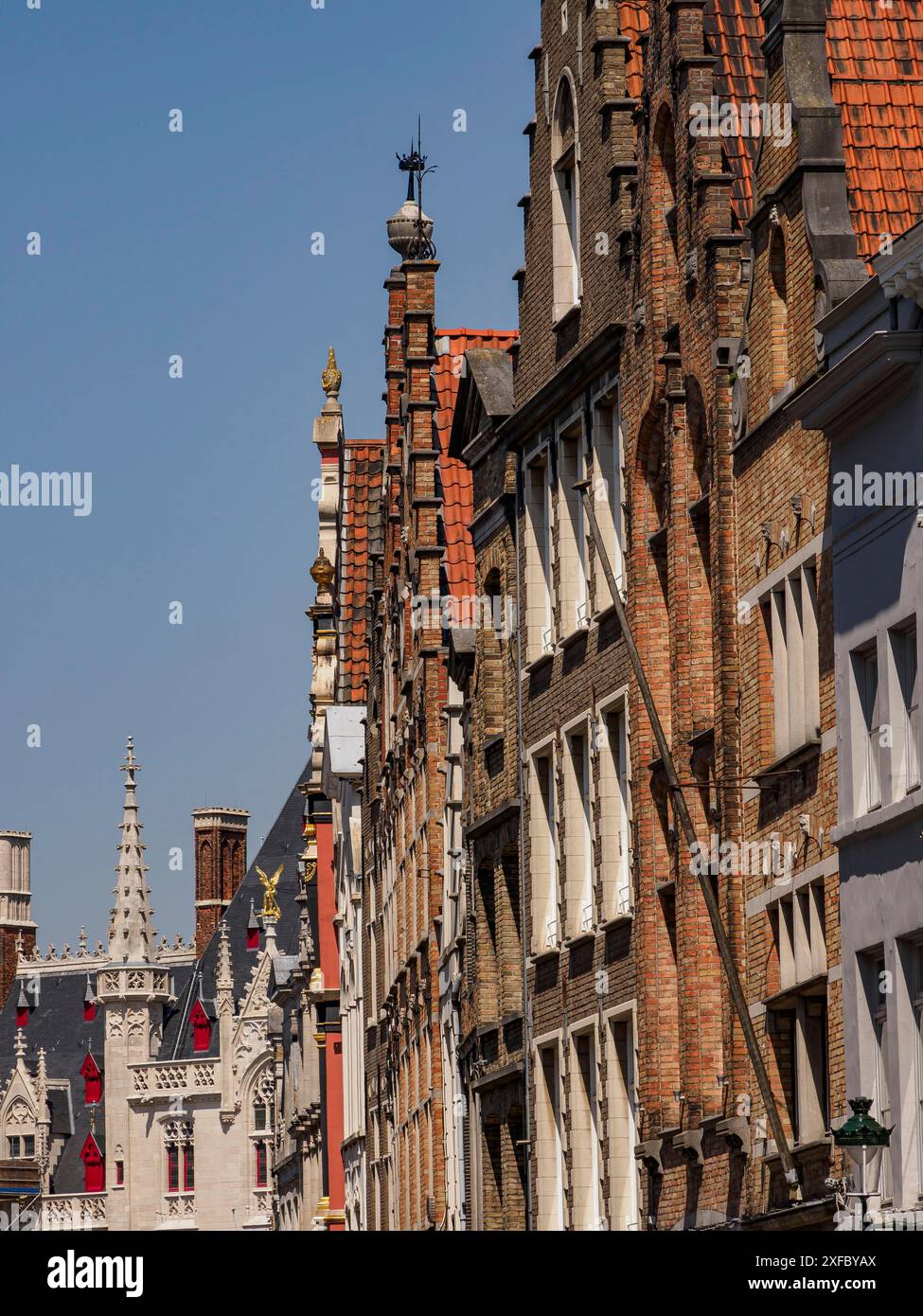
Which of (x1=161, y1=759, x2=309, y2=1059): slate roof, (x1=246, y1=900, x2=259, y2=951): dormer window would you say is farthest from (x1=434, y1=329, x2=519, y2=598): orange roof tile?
(x1=246, y1=900, x2=259, y2=951): dormer window

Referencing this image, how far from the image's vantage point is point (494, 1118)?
122ft

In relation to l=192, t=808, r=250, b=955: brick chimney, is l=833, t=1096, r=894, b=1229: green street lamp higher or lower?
lower

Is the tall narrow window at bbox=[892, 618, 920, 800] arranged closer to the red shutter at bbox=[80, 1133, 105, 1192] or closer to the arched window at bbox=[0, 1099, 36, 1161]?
the red shutter at bbox=[80, 1133, 105, 1192]

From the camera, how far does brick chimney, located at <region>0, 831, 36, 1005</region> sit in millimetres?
155000

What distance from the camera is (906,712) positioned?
23.2 m

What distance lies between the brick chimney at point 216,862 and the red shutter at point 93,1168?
24135 millimetres

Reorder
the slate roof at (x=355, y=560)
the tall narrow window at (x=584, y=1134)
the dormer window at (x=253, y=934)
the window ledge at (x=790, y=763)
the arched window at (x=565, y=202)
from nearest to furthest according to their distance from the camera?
the window ledge at (x=790, y=763) < the tall narrow window at (x=584, y=1134) < the arched window at (x=565, y=202) < the slate roof at (x=355, y=560) < the dormer window at (x=253, y=934)

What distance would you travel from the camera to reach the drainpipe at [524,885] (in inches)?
1353

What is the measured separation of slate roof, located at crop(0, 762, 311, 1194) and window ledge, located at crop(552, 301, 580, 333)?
80450 millimetres

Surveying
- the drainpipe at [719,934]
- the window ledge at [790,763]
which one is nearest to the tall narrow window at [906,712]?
the window ledge at [790,763]

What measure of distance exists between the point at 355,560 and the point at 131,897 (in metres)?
60.0

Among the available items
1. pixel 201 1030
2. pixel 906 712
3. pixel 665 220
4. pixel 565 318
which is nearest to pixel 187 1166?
pixel 201 1030

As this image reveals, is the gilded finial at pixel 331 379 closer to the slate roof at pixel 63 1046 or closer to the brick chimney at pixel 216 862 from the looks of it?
the slate roof at pixel 63 1046
